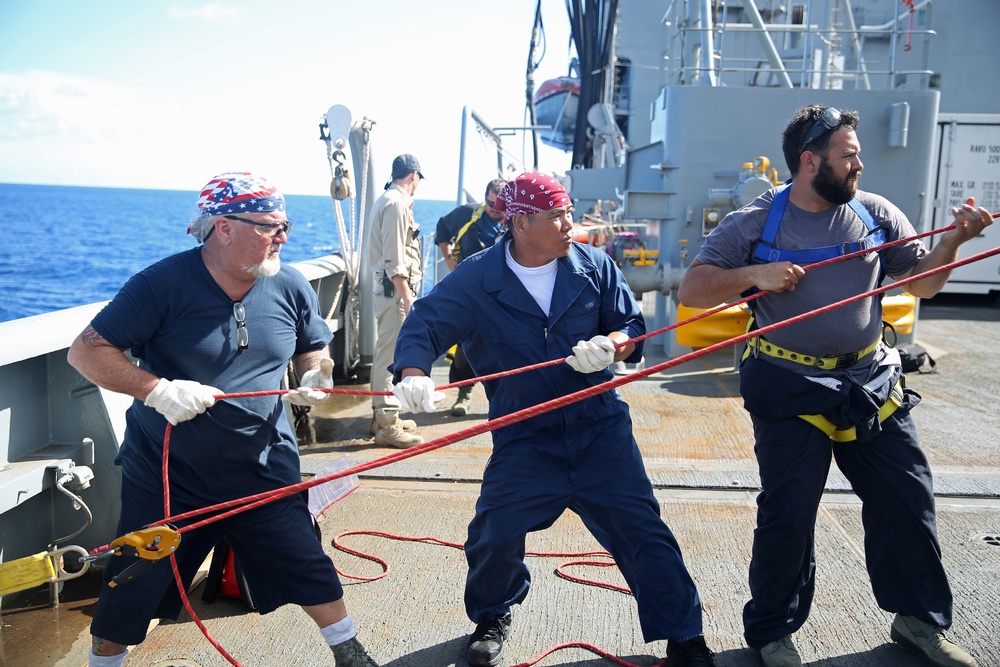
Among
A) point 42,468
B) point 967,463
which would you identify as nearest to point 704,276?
point 42,468

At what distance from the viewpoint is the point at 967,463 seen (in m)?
5.30

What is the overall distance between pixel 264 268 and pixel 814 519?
212cm

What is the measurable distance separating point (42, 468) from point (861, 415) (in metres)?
3.26

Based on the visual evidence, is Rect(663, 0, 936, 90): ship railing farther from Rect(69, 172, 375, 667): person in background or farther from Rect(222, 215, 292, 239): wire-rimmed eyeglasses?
Rect(69, 172, 375, 667): person in background

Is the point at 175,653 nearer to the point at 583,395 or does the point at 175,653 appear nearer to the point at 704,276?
the point at 583,395

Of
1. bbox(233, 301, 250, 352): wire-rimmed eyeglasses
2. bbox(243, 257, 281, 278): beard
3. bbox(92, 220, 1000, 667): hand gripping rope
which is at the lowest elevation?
bbox(92, 220, 1000, 667): hand gripping rope

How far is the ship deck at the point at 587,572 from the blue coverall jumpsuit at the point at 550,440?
1.28 feet

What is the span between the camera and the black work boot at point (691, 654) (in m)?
2.88

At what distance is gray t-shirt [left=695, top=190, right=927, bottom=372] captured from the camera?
9.96 feet

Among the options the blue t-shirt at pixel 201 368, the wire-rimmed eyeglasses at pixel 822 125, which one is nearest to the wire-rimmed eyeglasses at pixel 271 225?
the blue t-shirt at pixel 201 368

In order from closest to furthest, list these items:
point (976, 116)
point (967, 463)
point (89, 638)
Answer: point (89, 638), point (967, 463), point (976, 116)

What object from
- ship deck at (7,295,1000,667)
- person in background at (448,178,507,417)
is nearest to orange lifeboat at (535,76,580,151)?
person in background at (448,178,507,417)

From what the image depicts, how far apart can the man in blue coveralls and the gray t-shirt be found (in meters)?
0.47

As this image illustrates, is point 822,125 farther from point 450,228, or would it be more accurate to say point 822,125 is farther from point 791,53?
point 791,53
